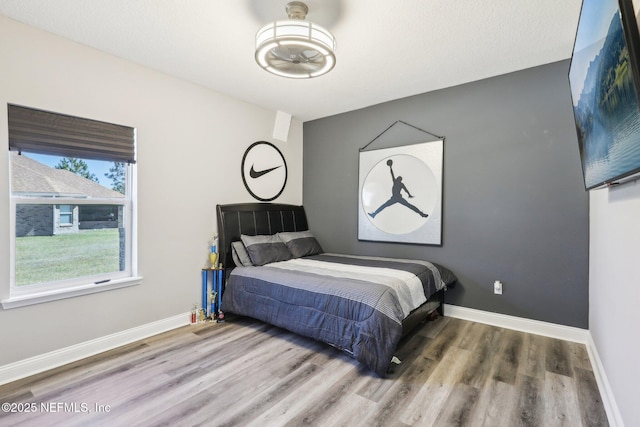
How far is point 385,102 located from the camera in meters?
3.76

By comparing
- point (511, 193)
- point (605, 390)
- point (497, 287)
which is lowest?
point (605, 390)

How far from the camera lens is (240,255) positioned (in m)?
3.28

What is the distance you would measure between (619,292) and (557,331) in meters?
1.43

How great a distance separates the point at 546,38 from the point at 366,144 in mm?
2036

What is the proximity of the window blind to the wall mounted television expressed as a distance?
3.20m

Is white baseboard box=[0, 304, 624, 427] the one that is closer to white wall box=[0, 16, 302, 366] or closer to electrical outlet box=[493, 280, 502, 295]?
white wall box=[0, 16, 302, 366]

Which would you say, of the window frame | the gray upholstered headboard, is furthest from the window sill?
the gray upholstered headboard

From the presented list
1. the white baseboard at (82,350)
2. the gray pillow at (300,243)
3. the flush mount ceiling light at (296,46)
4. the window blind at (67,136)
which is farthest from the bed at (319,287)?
the flush mount ceiling light at (296,46)

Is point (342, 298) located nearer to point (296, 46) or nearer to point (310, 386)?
point (310, 386)

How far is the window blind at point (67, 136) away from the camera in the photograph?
2121 millimetres

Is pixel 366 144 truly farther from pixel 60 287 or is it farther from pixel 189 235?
pixel 60 287

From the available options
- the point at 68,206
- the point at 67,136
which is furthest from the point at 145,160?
the point at 68,206

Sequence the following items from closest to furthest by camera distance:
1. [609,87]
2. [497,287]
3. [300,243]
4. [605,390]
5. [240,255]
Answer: [609,87] < [605,390] < [497,287] < [240,255] < [300,243]

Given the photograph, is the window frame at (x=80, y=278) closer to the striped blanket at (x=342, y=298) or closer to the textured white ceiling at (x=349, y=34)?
the striped blanket at (x=342, y=298)
